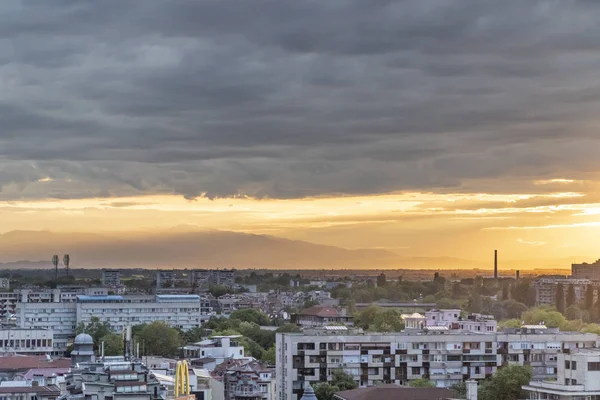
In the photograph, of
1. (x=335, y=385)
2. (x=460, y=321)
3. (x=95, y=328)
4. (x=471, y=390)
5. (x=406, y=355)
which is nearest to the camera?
(x=471, y=390)

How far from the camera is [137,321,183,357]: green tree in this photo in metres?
152

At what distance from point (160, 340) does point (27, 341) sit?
14948 mm

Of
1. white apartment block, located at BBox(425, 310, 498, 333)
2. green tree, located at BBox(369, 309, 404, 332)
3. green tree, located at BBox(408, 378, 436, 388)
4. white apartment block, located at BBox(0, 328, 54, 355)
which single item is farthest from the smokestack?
white apartment block, located at BBox(0, 328, 54, 355)

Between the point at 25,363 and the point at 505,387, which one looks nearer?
the point at 505,387

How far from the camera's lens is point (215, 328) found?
186875mm

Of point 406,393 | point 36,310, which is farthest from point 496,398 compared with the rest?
point 36,310

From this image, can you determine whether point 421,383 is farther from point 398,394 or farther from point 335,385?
point 398,394

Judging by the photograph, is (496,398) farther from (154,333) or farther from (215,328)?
(215,328)

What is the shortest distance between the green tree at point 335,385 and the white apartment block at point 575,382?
79.9ft

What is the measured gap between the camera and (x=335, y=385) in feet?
310

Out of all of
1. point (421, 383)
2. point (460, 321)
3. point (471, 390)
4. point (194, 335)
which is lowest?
Result: point (421, 383)

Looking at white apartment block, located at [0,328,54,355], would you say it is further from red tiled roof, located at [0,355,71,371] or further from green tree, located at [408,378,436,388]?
green tree, located at [408,378,436,388]

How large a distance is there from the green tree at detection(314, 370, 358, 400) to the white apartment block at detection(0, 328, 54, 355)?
6140 centimetres

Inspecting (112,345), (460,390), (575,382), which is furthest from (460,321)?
(575,382)
